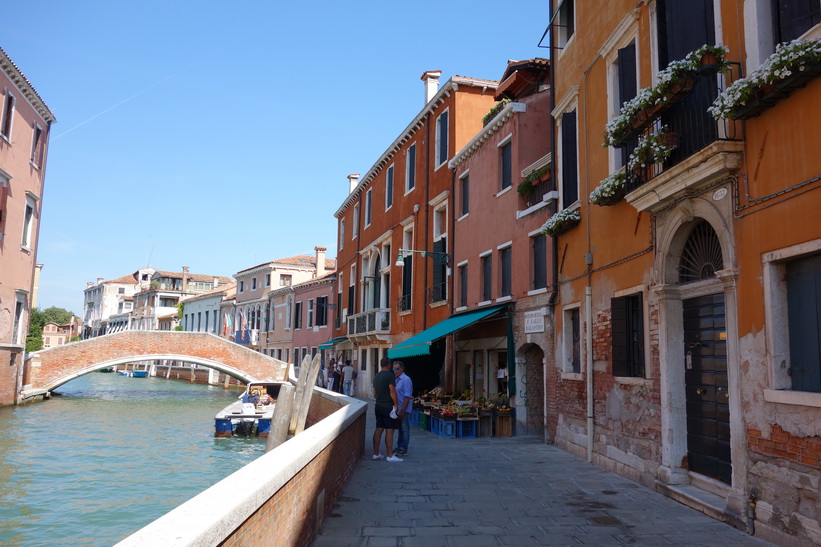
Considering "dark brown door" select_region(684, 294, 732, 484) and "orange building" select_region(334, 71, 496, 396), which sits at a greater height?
"orange building" select_region(334, 71, 496, 396)

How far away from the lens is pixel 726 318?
633 centimetres

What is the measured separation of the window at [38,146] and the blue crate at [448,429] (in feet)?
57.7

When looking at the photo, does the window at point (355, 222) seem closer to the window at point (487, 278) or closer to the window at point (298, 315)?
the window at point (298, 315)

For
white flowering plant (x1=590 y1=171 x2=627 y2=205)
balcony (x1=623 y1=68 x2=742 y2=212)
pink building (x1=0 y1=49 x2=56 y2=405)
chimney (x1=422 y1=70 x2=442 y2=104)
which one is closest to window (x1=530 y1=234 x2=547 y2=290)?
white flowering plant (x1=590 y1=171 x2=627 y2=205)

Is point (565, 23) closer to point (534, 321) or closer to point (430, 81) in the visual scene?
point (534, 321)

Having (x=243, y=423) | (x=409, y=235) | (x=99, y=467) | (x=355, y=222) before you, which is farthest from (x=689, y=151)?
(x=355, y=222)

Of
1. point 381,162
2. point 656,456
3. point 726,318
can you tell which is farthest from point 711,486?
point 381,162

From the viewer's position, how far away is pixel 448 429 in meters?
12.8

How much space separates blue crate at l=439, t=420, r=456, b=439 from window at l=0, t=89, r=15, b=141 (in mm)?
15639

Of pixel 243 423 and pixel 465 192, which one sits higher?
pixel 465 192

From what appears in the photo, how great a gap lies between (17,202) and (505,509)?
20423 millimetres

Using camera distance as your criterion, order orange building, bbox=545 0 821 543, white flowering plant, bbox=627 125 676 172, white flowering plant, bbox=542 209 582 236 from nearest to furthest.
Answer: orange building, bbox=545 0 821 543, white flowering plant, bbox=627 125 676 172, white flowering plant, bbox=542 209 582 236

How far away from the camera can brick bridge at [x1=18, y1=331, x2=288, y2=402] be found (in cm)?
2881

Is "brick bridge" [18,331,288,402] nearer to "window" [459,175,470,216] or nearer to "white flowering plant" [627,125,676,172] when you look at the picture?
"window" [459,175,470,216]
